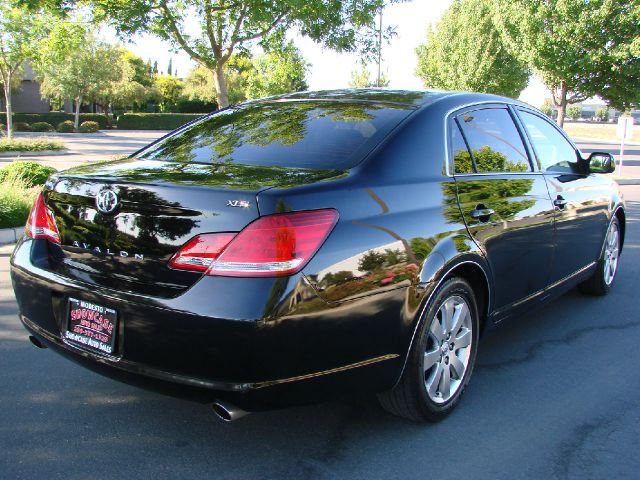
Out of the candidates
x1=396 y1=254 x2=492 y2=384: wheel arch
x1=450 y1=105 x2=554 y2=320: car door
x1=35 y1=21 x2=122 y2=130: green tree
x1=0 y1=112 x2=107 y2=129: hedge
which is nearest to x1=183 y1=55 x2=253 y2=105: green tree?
x1=35 y1=21 x2=122 y2=130: green tree

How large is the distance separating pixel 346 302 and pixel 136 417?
1419 mm

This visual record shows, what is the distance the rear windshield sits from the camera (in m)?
3.14

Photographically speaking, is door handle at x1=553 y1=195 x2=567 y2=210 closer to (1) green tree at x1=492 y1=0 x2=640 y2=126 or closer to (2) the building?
(1) green tree at x1=492 y1=0 x2=640 y2=126

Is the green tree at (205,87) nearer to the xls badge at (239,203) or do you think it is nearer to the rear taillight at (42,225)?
the rear taillight at (42,225)

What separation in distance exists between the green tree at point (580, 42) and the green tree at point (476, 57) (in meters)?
7.59

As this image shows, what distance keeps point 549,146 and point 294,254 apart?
292cm

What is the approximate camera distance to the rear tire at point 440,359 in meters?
3.02

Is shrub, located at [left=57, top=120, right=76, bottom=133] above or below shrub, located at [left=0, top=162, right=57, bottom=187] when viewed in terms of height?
above

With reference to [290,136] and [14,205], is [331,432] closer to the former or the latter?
[290,136]

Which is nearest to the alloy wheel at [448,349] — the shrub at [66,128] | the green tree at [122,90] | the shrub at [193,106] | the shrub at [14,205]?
the shrub at [14,205]

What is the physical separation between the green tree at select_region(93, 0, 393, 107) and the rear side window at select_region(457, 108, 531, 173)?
8.07 metres

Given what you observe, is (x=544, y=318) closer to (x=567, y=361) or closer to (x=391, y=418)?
(x=567, y=361)

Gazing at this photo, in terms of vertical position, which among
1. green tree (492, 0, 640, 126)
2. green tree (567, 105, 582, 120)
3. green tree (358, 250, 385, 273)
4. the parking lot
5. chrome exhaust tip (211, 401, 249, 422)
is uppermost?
green tree (567, 105, 582, 120)

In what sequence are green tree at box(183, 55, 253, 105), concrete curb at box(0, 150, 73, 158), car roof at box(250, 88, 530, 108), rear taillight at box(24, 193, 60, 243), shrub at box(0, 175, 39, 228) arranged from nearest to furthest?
rear taillight at box(24, 193, 60, 243), car roof at box(250, 88, 530, 108), shrub at box(0, 175, 39, 228), concrete curb at box(0, 150, 73, 158), green tree at box(183, 55, 253, 105)
